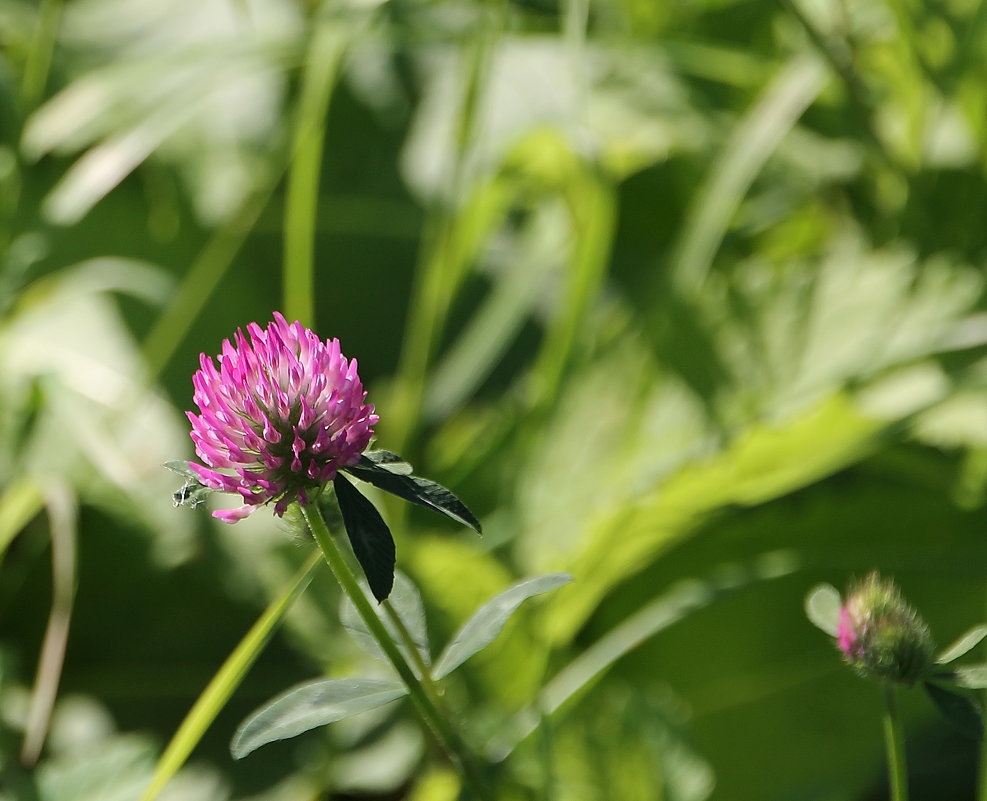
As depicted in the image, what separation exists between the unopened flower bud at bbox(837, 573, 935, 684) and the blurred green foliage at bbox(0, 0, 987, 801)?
197 mm

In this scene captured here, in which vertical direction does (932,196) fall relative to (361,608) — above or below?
above

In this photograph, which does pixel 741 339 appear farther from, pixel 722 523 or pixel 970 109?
pixel 970 109

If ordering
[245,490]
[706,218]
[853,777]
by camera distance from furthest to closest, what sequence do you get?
[706,218] < [853,777] < [245,490]

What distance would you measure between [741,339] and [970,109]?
24 centimetres

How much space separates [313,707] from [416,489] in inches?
3.6

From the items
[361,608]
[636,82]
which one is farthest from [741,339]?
[361,608]

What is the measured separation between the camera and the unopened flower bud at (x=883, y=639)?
33 centimetres

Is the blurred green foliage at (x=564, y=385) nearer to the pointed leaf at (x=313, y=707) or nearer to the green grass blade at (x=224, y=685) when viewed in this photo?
the green grass blade at (x=224, y=685)

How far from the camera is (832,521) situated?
73 cm

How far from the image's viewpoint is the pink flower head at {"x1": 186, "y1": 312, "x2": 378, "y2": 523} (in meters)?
0.30

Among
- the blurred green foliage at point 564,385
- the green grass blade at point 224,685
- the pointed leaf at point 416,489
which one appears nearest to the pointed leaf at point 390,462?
the pointed leaf at point 416,489

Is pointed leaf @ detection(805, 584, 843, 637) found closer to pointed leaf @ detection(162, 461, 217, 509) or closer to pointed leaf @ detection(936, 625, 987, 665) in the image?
pointed leaf @ detection(936, 625, 987, 665)

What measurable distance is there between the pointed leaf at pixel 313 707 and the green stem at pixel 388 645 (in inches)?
0.5

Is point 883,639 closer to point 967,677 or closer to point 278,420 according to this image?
point 967,677
